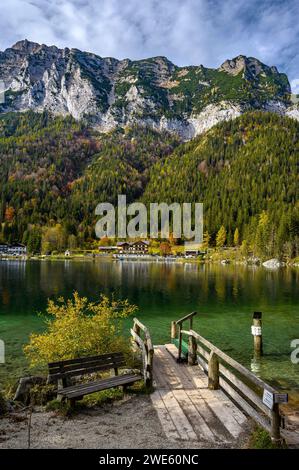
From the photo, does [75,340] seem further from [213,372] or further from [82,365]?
[213,372]

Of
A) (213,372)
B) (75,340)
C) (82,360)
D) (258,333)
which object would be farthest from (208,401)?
(258,333)

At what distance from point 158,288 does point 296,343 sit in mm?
35459

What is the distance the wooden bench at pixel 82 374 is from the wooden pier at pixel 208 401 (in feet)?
4.31

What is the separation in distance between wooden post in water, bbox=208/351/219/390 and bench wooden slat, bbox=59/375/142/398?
109 inches

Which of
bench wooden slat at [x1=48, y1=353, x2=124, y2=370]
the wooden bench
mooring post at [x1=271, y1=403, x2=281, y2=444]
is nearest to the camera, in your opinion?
mooring post at [x1=271, y1=403, x2=281, y2=444]

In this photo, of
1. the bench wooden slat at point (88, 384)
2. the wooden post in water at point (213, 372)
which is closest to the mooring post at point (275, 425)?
the wooden post in water at point (213, 372)

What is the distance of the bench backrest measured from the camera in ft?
40.1

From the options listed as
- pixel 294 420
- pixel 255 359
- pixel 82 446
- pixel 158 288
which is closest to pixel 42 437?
pixel 82 446

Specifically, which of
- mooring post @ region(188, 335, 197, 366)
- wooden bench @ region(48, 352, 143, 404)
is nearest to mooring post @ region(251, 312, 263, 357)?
mooring post @ region(188, 335, 197, 366)

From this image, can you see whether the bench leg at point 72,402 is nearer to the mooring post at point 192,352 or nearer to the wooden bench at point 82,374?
the wooden bench at point 82,374

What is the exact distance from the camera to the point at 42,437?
378 inches

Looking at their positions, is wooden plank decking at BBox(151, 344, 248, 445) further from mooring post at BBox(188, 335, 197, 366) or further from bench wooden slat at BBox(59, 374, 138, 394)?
bench wooden slat at BBox(59, 374, 138, 394)

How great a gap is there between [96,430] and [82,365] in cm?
303
